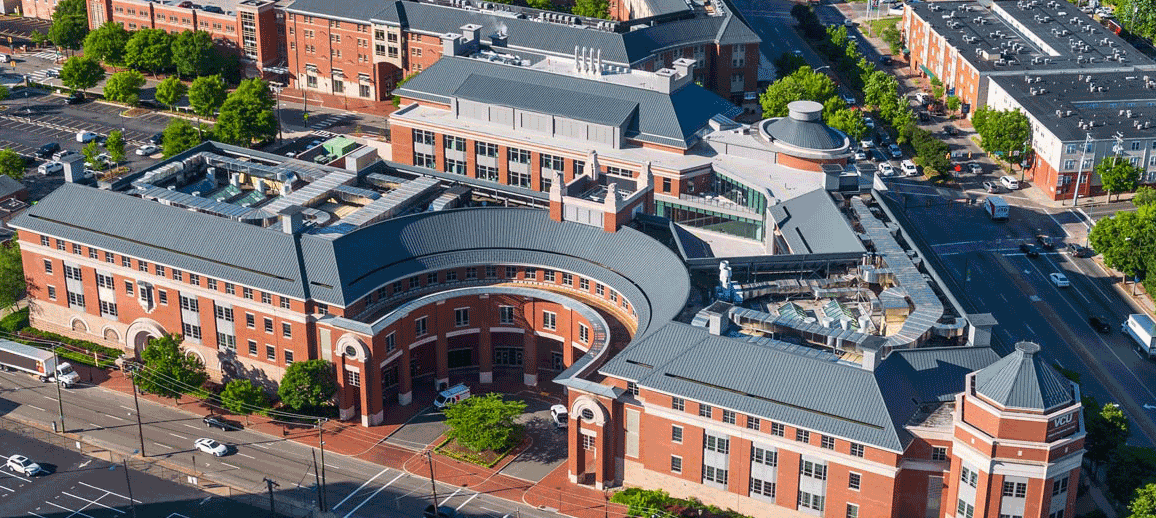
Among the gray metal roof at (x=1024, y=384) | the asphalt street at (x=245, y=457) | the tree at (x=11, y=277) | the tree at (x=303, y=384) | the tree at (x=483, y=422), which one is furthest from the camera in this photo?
the tree at (x=11, y=277)

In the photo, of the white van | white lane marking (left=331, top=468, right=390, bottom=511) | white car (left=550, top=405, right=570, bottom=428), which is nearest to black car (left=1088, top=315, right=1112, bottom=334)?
white car (left=550, top=405, right=570, bottom=428)

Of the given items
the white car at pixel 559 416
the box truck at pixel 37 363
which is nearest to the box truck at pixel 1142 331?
the white car at pixel 559 416

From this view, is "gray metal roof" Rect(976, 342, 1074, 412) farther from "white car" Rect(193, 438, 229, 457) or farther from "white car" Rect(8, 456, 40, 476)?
"white car" Rect(8, 456, 40, 476)

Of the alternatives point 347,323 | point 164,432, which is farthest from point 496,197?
point 164,432

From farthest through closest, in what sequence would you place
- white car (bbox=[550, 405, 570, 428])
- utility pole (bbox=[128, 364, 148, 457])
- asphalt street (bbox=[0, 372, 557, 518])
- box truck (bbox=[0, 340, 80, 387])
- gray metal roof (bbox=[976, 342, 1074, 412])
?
box truck (bbox=[0, 340, 80, 387]) < white car (bbox=[550, 405, 570, 428]) < utility pole (bbox=[128, 364, 148, 457]) < asphalt street (bbox=[0, 372, 557, 518]) < gray metal roof (bbox=[976, 342, 1074, 412])

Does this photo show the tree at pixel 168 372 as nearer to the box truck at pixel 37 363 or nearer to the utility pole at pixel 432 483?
the box truck at pixel 37 363
